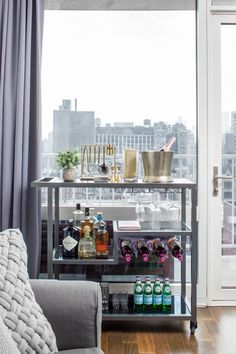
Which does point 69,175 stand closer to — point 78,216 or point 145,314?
point 78,216

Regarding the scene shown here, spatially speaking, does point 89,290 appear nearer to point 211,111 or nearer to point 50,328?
point 50,328

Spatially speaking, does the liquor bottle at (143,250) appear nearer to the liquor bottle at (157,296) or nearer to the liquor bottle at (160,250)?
the liquor bottle at (160,250)

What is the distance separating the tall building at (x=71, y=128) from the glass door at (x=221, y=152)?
91cm

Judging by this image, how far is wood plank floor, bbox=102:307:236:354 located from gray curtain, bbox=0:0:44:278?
2.37 feet

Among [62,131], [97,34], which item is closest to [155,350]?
[62,131]

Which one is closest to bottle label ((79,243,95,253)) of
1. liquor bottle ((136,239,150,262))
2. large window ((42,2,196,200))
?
liquor bottle ((136,239,150,262))

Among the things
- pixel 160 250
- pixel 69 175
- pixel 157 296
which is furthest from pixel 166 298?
pixel 69 175

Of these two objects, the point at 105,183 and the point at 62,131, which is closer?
the point at 105,183

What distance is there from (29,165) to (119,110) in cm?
79

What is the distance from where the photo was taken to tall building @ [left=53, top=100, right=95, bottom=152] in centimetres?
338

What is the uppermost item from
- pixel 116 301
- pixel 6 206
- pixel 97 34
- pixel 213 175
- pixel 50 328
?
pixel 97 34

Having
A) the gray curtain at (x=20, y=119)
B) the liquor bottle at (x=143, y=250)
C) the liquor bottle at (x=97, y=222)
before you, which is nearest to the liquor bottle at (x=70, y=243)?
the liquor bottle at (x=97, y=222)

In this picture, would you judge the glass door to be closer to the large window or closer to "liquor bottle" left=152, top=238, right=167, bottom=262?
the large window

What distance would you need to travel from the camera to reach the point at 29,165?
10.3ft
